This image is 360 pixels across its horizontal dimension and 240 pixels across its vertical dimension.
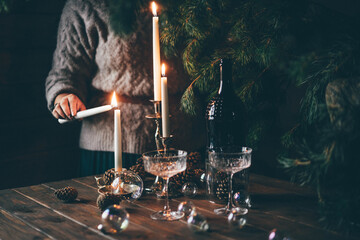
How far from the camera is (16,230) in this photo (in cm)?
87

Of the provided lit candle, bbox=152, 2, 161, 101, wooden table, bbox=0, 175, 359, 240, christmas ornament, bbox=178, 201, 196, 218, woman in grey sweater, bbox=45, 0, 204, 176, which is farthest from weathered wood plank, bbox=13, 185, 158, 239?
woman in grey sweater, bbox=45, 0, 204, 176

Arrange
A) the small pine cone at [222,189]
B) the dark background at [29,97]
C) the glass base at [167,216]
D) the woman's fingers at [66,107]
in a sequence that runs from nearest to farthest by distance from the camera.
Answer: the glass base at [167,216] → the small pine cone at [222,189] → the woman's fingers at [66,107] → the dark background at [29,97]

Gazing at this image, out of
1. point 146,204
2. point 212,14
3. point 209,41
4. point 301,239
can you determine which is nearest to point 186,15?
point 212,14

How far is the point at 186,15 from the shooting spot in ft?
3.72

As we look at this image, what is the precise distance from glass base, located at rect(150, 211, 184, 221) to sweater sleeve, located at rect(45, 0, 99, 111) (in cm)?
89

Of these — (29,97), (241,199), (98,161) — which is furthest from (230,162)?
(29,97)

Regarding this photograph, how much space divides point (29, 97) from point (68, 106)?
0.47 metres

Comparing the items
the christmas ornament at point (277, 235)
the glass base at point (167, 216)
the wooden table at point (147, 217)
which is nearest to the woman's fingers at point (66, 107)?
the wooden table at point (147, 217)

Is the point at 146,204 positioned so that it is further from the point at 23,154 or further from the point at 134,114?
the point at 23,154

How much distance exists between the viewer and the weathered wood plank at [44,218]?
83cm

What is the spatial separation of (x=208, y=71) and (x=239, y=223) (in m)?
0.54

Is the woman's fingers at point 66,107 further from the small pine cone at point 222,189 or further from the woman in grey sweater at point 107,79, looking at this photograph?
the small pine cone at point 222,189

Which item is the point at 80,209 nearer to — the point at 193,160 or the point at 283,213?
the point at 193,160

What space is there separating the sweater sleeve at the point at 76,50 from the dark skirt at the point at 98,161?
29 centimetres
